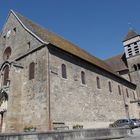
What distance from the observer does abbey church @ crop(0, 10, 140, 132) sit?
16.2 metres

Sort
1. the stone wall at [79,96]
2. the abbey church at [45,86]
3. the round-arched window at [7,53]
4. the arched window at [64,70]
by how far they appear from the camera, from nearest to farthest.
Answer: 1. the abbey church at [45,86]
2. the stone wall at [79,96]
3. the arched window at [64,70]
4. the round-arched window at [7,53]

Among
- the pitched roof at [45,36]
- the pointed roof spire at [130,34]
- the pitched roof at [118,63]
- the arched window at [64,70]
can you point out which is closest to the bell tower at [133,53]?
the pointed roof spire at [130,34]

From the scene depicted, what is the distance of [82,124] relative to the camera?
1834cm

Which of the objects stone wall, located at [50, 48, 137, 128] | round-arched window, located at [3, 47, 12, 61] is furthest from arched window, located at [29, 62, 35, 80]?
round-arched window, located at [3, 47, 12, 61]

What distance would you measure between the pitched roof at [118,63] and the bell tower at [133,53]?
3.89 ft

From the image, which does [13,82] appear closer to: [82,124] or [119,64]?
[82,124]

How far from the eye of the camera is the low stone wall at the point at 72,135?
30.1 feet

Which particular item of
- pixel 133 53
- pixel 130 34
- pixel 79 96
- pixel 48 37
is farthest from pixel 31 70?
pixel 130 34

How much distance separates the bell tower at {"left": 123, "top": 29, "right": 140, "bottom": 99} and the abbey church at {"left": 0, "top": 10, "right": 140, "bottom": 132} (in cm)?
1162

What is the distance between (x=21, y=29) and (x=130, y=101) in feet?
63.3

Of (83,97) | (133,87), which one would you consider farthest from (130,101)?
(83,97)

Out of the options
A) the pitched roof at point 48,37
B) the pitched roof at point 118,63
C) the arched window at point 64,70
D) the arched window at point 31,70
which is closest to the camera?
the arched window at point 31,70

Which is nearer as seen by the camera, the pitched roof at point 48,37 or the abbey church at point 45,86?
the abbey church at point 45,86

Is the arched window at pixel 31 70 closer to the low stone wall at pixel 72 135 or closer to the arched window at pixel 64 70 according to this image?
the arched window at pixel 64 70
